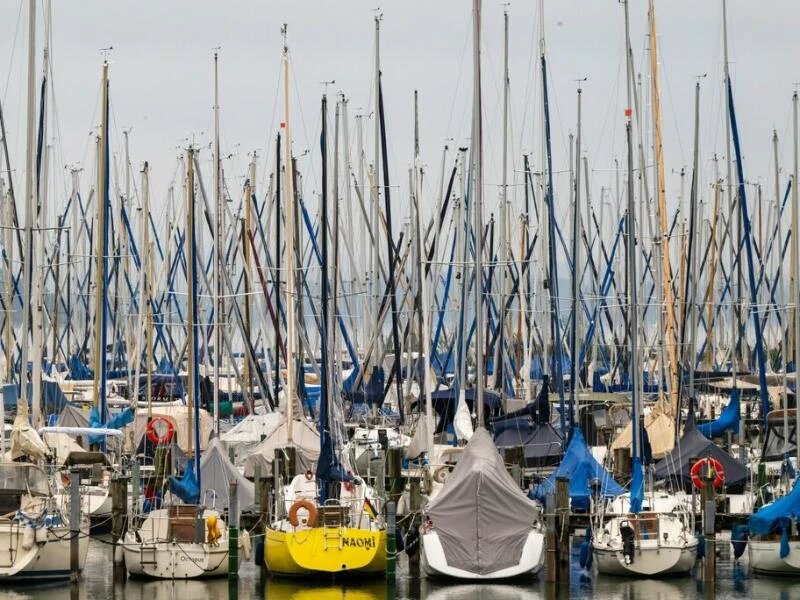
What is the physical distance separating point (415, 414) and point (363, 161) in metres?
11.5

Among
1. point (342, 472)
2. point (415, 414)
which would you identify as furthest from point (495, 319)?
point (342, 472)

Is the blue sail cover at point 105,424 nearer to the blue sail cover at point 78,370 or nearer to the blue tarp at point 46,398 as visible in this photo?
the blue tarp at point 46,398

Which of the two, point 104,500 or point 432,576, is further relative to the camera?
point 104,500

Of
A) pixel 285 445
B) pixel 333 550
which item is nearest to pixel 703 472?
pixel 333 550

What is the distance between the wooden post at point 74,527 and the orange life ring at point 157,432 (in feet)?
20.7

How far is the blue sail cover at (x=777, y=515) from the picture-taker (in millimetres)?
33156

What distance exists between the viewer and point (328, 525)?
3281cm

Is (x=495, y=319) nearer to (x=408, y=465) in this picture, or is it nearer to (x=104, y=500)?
(x=408, y=465)

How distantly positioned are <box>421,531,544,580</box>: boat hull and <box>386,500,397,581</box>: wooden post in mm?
638

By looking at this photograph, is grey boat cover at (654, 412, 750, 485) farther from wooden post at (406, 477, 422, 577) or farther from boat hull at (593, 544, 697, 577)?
wooden post at (406, 477, 422, 577)

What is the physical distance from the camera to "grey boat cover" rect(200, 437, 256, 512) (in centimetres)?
3709

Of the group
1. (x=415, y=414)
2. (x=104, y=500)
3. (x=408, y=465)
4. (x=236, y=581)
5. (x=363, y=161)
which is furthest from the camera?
(x=363, y=161)

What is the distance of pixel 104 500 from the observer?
39562 millimetres

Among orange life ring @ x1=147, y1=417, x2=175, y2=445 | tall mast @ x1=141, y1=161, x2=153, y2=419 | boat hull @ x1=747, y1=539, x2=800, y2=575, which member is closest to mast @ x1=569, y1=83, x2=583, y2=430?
boat hull @ x1=747, y1=539, x2=800, y2=575
